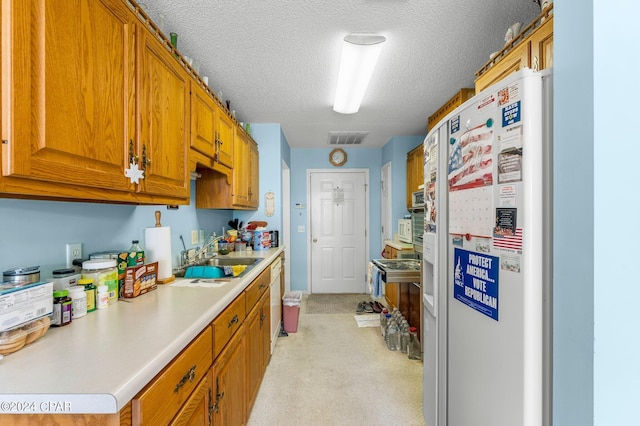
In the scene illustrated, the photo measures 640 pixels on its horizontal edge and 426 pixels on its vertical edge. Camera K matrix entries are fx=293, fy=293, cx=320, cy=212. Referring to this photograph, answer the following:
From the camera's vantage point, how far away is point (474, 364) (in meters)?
1.14

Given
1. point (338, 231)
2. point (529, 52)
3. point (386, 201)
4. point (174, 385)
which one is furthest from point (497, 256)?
point (338, 231)

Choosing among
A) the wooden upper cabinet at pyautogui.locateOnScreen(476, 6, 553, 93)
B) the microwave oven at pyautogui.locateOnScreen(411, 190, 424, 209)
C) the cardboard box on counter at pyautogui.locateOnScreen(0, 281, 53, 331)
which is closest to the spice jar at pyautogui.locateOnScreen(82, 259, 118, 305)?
the cardboard box on counter at pyautogui.locateOnScreen(0, 281, 53, 331)

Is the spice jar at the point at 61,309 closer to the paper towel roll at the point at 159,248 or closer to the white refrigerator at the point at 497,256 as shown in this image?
the paper towel roll at the point at 159,248

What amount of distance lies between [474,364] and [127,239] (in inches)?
70.9

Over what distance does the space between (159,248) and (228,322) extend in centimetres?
61

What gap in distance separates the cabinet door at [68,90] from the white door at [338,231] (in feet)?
12.4

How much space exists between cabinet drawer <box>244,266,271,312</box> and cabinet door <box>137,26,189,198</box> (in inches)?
27.6

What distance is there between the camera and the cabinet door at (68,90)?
0.70 metres

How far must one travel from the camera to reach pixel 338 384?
226 cm

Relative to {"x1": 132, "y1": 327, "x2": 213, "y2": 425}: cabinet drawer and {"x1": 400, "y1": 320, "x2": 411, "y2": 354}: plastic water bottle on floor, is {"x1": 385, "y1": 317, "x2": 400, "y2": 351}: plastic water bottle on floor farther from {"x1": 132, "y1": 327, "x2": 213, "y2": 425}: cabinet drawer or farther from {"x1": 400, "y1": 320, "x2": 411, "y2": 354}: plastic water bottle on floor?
{"x1": 132, "y1": 327, "x2": 213, "y2": 425}: cabinet drawer

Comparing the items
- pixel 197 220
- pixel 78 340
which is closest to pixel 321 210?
pixel 197 220

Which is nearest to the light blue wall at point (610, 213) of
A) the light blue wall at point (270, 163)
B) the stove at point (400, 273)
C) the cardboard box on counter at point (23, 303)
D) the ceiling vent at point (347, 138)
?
the cardboard box on counter at point (23, 303)

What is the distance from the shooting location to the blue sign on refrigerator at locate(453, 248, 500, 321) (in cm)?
102

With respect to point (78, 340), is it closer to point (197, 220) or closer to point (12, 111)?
point (12, 111)
